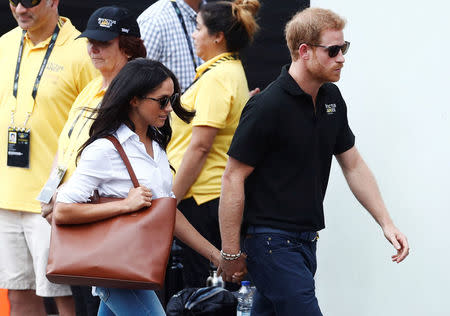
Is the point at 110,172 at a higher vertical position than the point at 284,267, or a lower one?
higher

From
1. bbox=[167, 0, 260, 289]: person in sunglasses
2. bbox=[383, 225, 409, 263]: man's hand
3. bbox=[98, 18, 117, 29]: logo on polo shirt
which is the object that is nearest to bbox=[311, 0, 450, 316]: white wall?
bbox=[383, 225, 409, 263]: man's hand

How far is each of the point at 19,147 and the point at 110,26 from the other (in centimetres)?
85

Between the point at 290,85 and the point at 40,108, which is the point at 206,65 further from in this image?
the point at 290,85

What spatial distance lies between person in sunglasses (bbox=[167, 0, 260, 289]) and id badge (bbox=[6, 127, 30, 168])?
74cm

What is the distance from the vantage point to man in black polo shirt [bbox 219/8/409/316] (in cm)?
376

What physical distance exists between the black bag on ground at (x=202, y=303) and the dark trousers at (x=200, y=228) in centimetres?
32

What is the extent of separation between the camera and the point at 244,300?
15.5 ft

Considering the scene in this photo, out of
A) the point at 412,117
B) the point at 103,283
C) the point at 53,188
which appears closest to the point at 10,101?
the point at 53,188

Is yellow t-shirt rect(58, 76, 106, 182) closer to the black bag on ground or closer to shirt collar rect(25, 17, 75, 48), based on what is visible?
shirt collar rect(25, 17, 75, 48)

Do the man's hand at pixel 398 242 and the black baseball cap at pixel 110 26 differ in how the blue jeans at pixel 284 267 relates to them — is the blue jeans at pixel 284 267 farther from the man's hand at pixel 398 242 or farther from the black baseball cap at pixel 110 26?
the black baseball cap at pixel 110 26

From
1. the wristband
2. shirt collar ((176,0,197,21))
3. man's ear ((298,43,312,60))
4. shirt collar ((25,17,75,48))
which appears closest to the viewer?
man's ear ((298,43,312,60))

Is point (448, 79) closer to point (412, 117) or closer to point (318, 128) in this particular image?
point (412, 117)

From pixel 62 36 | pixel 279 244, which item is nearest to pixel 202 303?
pixel 279 244

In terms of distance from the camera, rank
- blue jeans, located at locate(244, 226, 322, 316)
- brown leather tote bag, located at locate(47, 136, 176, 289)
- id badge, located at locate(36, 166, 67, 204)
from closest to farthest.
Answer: brown leather tote bag, located at locate(47, 136, 176, 289) → blue jeans, located at locate(244, 226, 322, 316) → id badge, located at locate(36, 166, 67, 204)
